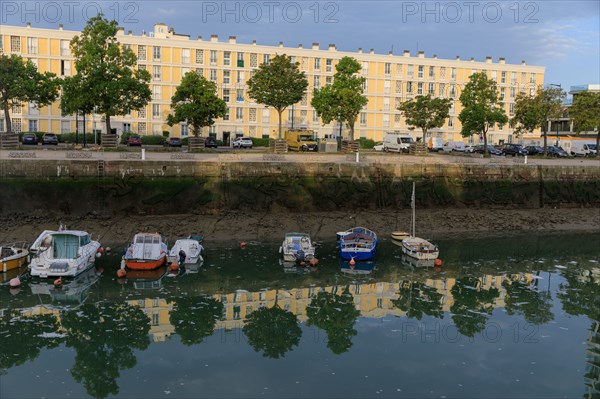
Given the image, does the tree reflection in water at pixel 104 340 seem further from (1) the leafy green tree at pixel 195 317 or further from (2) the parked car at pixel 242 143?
(2) the parked car at pixel 242 143

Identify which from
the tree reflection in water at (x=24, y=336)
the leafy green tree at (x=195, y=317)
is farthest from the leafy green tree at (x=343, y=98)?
the tree reflection in water at (x=24, y=336)

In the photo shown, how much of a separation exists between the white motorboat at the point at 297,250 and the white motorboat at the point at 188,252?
515 cm

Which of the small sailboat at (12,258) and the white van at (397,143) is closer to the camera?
the small sailboat at (12,258)

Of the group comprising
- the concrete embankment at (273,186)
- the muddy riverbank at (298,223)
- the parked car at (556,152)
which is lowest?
the muddy riverbank at (298,223)

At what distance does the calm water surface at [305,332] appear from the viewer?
64.2ft

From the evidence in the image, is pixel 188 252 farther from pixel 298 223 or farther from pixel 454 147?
pixel 454 147

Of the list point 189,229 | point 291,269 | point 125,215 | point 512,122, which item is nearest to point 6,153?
point 125,215

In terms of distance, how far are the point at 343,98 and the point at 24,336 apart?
50317 mm

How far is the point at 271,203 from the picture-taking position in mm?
45906

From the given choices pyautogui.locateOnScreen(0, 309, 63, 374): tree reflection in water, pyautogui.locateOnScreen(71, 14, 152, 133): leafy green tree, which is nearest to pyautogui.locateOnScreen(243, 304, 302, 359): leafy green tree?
pyautogui.locateOnScreen(0, 309, 63, 374): tree reflection in water

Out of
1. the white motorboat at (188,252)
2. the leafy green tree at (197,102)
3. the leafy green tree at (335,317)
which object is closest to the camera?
the leafy green tree at (335,317)

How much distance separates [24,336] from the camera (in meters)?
22.9

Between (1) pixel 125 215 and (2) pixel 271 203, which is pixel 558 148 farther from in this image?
(1) pixel 125 215

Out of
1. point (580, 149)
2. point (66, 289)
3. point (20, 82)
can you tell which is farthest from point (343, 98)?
point (66, 289)
